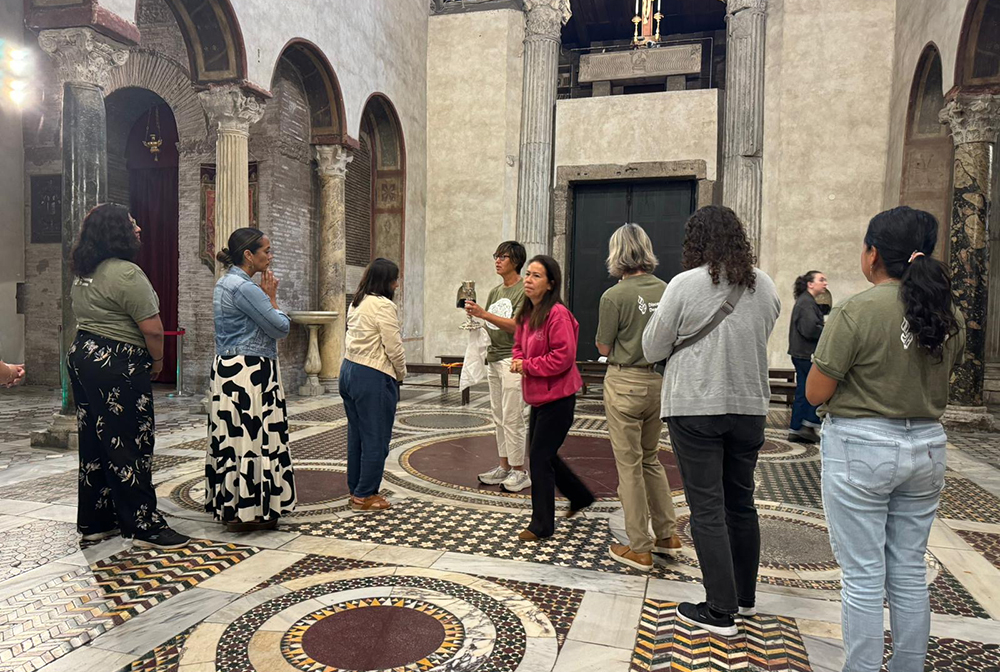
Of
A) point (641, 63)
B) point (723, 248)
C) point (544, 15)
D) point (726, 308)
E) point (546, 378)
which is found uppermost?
point (544, 15)

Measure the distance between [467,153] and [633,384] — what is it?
10046mm

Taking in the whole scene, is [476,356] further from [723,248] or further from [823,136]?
[823,136]

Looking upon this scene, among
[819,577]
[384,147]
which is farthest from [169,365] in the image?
[819,577]

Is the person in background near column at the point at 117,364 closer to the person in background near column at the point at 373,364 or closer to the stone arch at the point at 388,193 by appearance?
the person in background near column at the point at 373,364

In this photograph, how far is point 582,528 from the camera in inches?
146

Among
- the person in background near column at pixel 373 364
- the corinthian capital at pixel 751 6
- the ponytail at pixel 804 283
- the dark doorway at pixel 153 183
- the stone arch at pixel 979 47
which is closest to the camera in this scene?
the person in background near column at pixel 373 364

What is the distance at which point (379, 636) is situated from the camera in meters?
2.45

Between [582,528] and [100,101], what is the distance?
513 centimetres

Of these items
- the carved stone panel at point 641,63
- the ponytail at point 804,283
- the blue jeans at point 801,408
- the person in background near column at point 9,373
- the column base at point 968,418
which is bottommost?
the column base at point 968,418

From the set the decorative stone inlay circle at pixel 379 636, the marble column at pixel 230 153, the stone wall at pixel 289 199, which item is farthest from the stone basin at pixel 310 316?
the decorative stone inlay circle at pixel 379 636

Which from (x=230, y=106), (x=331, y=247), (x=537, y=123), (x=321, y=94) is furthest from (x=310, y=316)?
(x=537, y=123)

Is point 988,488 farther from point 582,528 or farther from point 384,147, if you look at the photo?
point 384,147

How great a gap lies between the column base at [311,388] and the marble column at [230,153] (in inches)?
90.0

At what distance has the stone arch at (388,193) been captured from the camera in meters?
11.5
